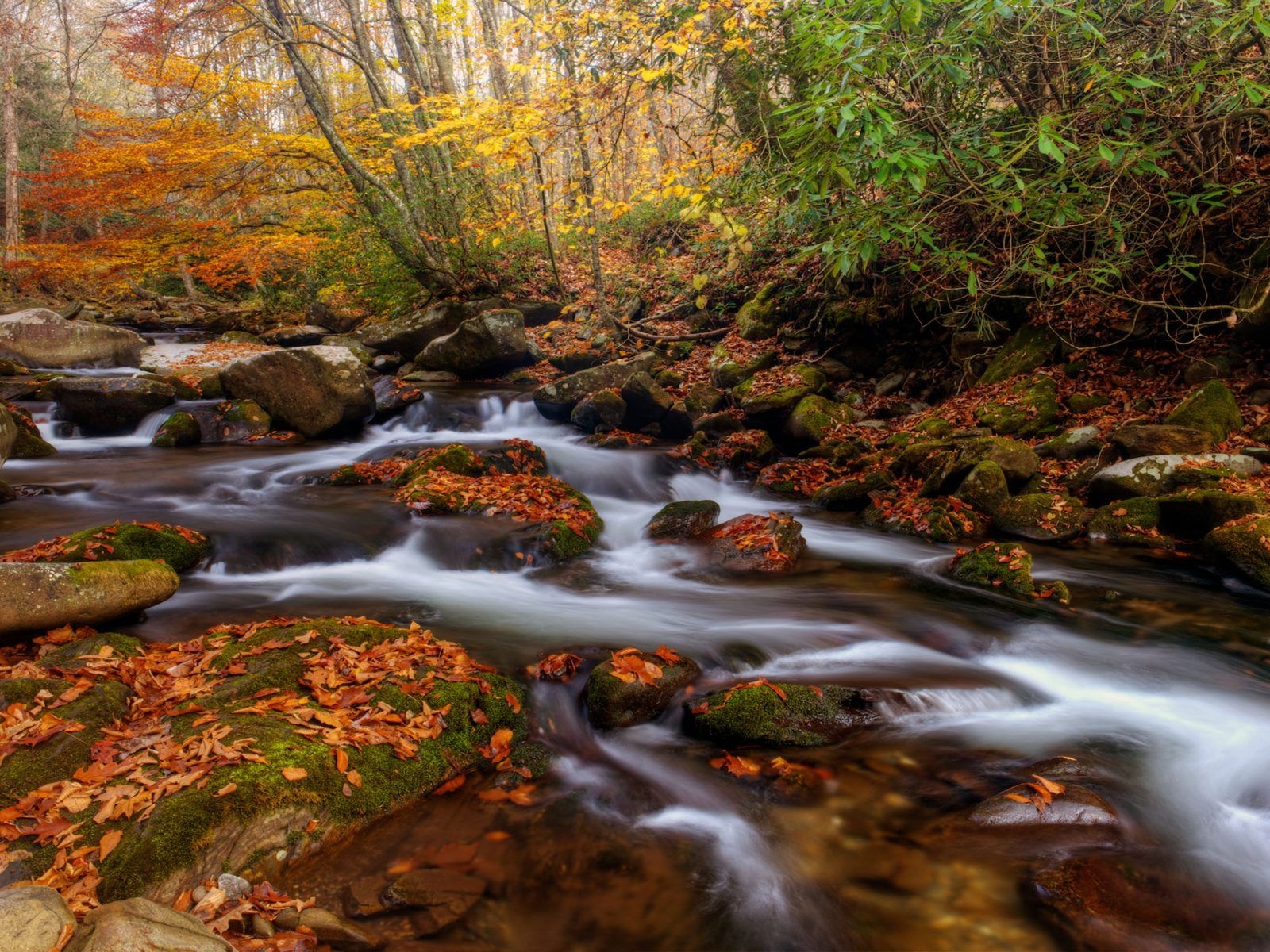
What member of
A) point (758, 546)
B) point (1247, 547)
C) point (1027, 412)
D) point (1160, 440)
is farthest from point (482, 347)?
point (1247, 547)

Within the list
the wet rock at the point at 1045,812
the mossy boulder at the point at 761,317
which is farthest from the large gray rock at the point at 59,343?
the wet rock at the point at 1045,812

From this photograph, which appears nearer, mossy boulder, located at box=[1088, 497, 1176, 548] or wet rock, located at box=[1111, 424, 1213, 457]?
mossy boulder, located at box=[1088, 497, 1176, 548]

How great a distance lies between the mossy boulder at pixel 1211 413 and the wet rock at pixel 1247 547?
1.60 m

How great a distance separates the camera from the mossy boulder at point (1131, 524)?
21.9 feet

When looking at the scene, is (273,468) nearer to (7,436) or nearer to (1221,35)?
(7,436)

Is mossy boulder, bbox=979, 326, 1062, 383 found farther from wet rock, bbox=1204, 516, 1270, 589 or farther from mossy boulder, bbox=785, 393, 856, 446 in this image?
wet rock, bbox=1204, 516, 1270, 589

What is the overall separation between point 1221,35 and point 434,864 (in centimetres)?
881

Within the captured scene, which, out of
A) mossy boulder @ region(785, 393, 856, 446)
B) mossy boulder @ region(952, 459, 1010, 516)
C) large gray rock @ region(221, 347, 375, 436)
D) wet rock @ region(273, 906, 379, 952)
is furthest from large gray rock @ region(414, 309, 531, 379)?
wet rock @ region(273, 906, 379, 952)

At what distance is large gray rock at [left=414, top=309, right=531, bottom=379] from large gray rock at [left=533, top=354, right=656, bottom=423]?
2.40 meters

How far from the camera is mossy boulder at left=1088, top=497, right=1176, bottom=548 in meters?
6.68

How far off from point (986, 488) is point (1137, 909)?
5.52 meters

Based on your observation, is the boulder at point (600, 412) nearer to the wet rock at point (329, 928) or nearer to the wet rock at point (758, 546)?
the wet rock at point (758, 546)

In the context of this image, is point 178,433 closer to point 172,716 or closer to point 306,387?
point 306,387

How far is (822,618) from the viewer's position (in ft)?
18.8
